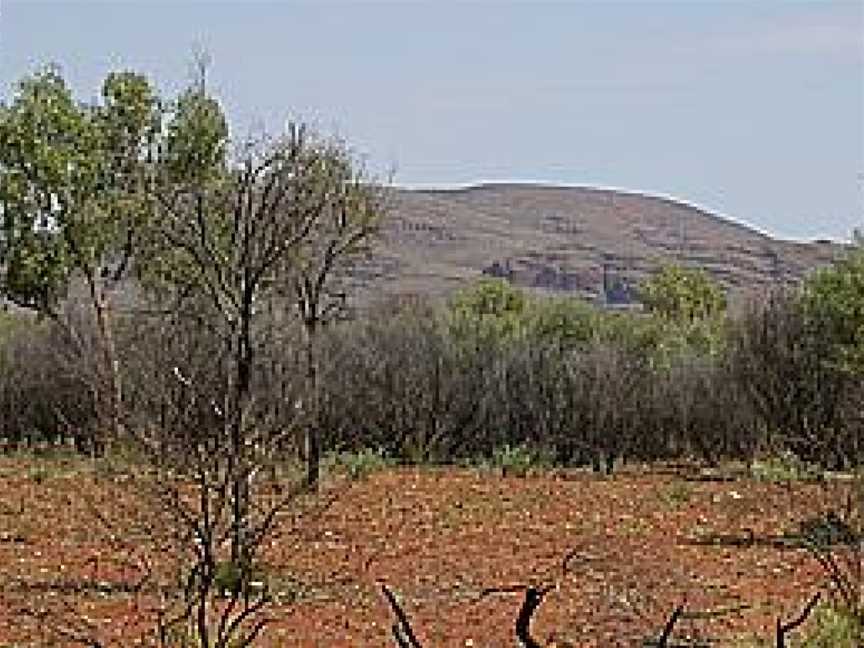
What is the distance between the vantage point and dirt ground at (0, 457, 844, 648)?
11.2 m

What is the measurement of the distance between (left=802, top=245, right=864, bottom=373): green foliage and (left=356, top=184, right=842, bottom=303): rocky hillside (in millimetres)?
82685

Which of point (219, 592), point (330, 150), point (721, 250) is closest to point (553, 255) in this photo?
point (721, 250)

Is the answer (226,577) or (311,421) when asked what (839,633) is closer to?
(226,577)

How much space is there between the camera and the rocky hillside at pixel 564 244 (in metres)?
137

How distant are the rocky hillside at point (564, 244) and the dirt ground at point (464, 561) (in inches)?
3632

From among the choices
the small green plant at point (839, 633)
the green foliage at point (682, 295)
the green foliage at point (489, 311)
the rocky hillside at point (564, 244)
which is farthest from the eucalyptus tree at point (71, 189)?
the rocky hillside at point (564, 244)

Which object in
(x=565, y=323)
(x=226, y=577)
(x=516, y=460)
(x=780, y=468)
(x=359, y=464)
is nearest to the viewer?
(x=226, y=577)

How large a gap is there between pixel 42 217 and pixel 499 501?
1126 centimetres

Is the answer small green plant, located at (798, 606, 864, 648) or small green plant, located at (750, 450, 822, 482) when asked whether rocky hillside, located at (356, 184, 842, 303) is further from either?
small green plant, located at (798, 606, 864, 648)

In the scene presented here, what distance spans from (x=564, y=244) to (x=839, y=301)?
139 meters

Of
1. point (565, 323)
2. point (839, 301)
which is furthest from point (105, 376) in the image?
point (565, 323)

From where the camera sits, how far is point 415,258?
470 feet

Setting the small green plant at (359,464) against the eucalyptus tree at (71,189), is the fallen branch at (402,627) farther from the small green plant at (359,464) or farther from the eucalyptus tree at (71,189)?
the eucalyptus tree at (71,189)

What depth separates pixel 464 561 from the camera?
1588 cm
